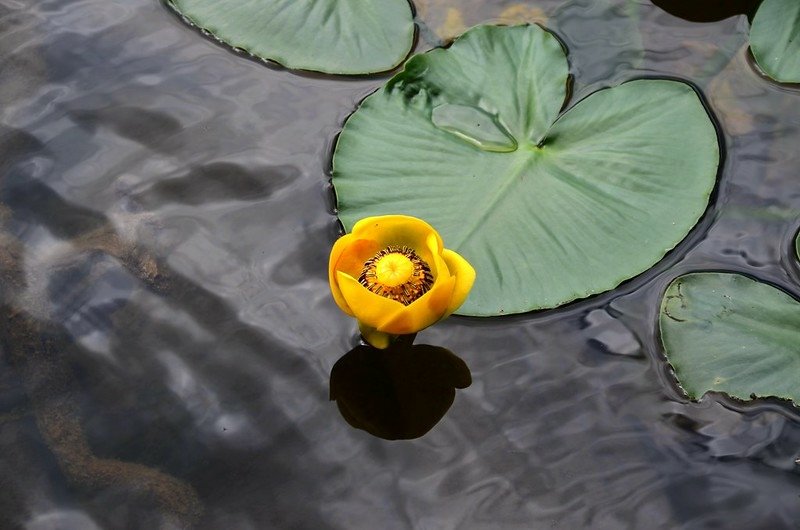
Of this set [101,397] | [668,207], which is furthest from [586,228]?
[101,397]

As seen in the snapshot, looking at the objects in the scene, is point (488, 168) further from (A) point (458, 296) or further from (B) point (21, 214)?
(B) point (21, 214)

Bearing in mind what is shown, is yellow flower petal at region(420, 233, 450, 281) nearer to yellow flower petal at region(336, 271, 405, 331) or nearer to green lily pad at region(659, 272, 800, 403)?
yellow flower petal at region(336, 271, 405, 331)

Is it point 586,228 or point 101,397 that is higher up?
point 586,228

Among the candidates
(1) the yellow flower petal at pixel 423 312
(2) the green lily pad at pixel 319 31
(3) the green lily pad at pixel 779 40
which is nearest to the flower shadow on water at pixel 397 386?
(1) the yellow flower petal at pixel 423 312

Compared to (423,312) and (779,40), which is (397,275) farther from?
(779,40)

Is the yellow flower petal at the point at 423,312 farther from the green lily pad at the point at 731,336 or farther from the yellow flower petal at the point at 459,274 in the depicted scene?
the green lily pad at the point at 731,336

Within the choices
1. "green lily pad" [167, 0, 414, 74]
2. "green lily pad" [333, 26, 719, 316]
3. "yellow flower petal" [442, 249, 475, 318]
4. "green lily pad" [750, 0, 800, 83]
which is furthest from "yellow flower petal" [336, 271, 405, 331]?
"green lily pad" [750, 0, 800, 83]
